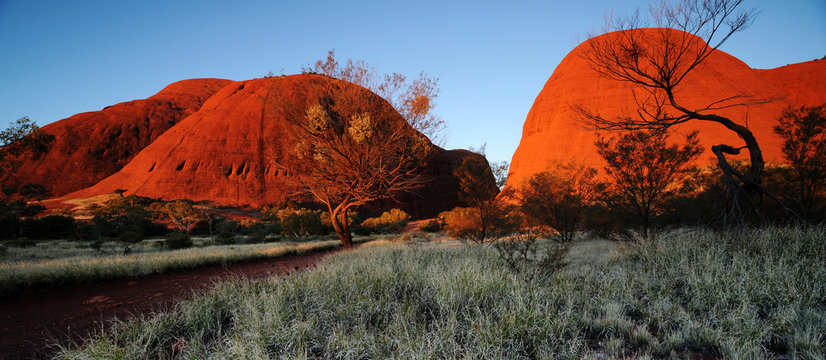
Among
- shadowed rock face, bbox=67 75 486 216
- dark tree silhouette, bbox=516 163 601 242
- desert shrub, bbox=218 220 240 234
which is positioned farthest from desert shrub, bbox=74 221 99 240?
dark tree silhouette, bbox=516 163 601 242

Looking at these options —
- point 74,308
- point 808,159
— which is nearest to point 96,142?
point 74,308

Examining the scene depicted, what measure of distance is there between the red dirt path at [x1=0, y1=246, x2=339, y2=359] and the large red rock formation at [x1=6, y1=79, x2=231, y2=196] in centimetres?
7338

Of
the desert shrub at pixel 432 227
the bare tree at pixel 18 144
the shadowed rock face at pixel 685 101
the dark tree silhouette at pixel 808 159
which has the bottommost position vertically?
the desert shrub at pixel 432 227

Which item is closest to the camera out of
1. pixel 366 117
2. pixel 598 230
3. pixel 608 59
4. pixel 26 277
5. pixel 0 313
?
pixel 0 313

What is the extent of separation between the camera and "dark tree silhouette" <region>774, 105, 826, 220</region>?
10.2m

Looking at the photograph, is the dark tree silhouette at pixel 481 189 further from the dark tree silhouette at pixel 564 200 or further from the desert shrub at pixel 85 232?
the desert shrub at pixel 85 232

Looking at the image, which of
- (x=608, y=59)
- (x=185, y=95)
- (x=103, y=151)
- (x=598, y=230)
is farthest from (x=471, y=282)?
(x=185, y=95)

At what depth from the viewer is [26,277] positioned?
6.51 m

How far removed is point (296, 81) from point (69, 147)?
86.8 meters

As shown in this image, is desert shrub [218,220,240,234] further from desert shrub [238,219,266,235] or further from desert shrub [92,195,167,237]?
desert shrub [92,195,167,237]

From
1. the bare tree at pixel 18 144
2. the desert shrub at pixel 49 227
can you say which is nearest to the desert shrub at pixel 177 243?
the bare tree at pixel 18 144

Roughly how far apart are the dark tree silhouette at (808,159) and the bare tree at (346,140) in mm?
13529

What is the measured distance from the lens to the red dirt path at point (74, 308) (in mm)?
3600

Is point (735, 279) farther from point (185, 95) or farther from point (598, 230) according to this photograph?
point (185, 95)
